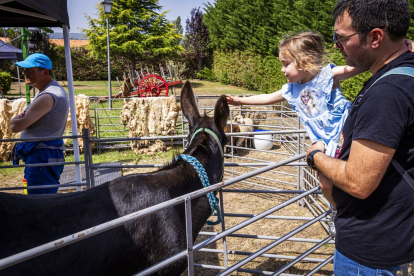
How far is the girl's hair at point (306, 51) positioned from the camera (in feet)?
8.34

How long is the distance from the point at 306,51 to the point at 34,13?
3459 millimetres

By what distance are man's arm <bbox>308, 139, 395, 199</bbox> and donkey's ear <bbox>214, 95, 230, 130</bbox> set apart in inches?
39.0

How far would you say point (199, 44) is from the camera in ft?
98.6

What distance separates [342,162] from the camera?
4.20ft

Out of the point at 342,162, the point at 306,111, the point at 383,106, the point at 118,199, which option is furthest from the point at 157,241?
the point at 306,111

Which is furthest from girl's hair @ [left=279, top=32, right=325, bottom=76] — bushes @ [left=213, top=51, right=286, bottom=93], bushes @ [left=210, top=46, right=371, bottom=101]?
bushes @ [left=213, top=51, right=286, bottom=93]

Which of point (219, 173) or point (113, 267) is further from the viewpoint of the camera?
point (219, 173)

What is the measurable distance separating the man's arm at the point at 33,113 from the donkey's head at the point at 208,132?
192cm

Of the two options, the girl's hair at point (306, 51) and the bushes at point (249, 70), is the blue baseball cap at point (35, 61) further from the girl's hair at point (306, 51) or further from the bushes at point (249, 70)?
the bushes at point (249, 70)

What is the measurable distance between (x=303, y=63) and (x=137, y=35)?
2537cm

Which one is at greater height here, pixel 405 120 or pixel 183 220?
pixel 405 120

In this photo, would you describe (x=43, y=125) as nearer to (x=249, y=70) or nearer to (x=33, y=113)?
(x=33, y=113)

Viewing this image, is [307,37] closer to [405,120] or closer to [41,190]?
[405,120]

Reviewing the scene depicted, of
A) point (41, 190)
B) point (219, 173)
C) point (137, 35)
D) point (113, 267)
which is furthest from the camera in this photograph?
point (137, 35)
